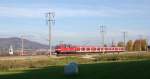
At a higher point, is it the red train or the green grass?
the red train

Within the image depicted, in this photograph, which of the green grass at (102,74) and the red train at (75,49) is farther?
the red train at (75,49)

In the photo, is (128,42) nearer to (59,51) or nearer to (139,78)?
(59,51)

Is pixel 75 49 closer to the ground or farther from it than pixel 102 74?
farther from it

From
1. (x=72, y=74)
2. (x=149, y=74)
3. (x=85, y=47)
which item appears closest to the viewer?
(x=149, y=74)

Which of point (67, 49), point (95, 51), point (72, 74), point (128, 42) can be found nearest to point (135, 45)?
point (128, 42)

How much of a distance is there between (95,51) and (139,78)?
3524 inches

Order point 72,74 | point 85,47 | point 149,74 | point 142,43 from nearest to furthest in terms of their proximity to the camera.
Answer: point 149,74
point 72,74
point 85,47
point 142,43

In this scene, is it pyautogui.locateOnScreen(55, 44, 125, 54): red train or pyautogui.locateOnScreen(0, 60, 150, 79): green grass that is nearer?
pyautogui.locateOnScreen(0, 60, 150, 79): green grass

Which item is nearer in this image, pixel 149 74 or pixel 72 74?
pixel 149 74

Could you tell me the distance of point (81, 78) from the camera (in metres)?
24.1

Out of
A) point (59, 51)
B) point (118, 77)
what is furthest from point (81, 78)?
point (59, 51)

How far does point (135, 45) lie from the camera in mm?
166250

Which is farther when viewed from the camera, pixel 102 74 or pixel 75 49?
pixel 75 49

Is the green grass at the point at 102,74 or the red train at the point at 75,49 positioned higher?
the red train at the point at 75,49
